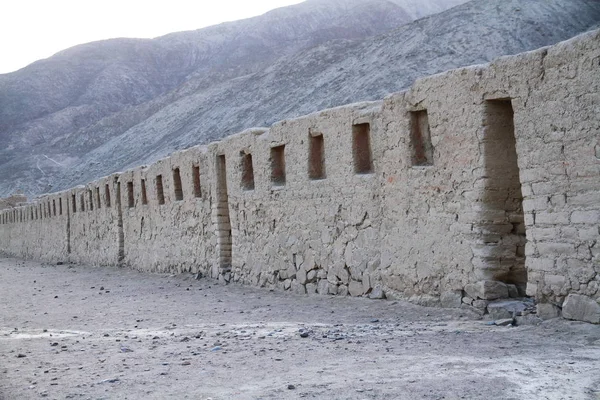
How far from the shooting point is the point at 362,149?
25.7 ft

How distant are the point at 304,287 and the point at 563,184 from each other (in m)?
4.09

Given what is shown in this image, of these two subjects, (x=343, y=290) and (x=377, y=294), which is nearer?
(x=377, y=294)

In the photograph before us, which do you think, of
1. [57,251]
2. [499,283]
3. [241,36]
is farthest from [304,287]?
[241,36]

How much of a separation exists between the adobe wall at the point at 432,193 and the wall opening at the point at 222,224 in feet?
0.05

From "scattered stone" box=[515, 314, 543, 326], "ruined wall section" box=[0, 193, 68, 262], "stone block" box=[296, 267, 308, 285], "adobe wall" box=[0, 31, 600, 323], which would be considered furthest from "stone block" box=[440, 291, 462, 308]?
"ruined wall section" box=[0, 193, 68, 262]

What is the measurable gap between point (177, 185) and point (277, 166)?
3.55m

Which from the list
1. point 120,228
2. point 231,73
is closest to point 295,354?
point 120,228

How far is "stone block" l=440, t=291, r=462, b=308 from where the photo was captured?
251 inches

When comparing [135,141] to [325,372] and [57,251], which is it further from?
[325,372]

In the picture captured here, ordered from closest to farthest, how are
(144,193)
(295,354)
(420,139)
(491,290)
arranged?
(295,354) < (491,290) < (420,139) < (144,193)

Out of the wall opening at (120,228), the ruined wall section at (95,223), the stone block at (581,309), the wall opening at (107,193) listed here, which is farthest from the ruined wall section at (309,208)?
the wall opening at (107,193)

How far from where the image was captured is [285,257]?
912 cm

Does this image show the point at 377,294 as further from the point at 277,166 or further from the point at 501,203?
the point at 277,166

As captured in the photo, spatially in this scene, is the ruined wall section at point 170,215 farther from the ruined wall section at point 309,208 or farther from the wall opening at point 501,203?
the wall opening at point 501,203
